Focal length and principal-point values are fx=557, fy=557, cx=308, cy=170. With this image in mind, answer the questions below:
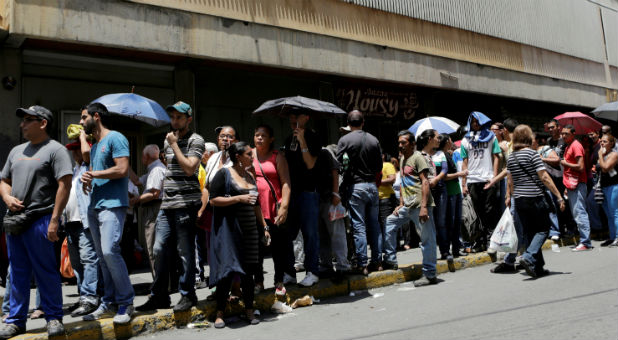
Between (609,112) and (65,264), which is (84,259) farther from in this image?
(609,112)

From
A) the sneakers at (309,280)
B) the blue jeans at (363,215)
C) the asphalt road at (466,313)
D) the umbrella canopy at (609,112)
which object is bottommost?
the asphalt road at (466,313)

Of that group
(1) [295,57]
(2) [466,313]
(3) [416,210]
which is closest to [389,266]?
(3) [416,210]

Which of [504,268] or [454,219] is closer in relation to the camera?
[504,268]

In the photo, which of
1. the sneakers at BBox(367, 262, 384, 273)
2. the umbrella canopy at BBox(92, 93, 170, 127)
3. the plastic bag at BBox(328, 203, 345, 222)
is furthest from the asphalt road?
the umbrella canopy at BBox(92, 93, 170, 127)

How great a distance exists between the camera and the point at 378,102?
1480 centimetres

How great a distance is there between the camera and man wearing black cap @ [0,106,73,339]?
492cm

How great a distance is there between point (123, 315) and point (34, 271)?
891 millimetres

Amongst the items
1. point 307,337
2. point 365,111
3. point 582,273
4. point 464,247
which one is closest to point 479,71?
point 365,111

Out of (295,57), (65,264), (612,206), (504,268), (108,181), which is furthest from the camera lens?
(295,57)

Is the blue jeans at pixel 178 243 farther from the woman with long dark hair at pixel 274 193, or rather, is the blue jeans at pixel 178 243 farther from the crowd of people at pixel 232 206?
the woman with long dark hair at pixel 274 193

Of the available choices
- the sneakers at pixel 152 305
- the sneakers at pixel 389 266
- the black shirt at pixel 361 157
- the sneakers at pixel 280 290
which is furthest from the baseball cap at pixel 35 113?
the sneakers at pixel 389 266

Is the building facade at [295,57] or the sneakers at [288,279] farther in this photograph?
the building facade at [295,57]

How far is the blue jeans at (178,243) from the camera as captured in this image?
18.6ft

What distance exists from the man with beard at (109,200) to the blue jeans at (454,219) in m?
4.84
